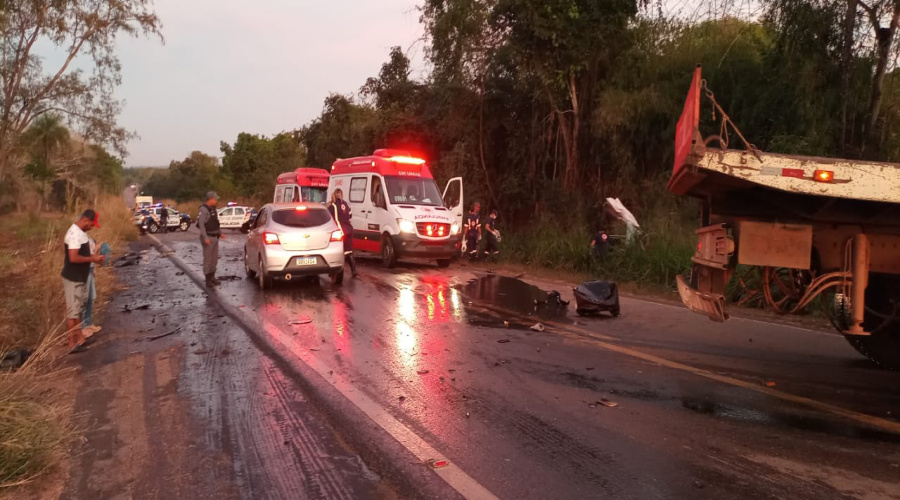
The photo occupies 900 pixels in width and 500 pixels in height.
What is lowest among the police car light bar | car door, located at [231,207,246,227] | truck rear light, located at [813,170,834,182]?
car door, located at [231,207,246,227]

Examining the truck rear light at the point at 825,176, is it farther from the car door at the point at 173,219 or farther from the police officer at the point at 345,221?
the car door at the point at 173,219

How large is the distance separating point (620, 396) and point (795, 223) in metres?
2.05

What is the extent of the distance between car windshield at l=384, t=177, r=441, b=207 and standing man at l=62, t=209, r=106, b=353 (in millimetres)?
8832

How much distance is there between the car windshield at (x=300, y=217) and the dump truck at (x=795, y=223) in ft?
26.3

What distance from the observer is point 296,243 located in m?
12.0

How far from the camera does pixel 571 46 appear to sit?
17.3 meters

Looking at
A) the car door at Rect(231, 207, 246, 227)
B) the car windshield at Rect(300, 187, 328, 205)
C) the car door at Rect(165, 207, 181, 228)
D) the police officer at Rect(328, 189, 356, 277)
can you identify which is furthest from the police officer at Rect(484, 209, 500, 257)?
the car door at Rect(165, 207, 181, 228)

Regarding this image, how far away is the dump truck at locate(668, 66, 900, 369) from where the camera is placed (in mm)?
4617

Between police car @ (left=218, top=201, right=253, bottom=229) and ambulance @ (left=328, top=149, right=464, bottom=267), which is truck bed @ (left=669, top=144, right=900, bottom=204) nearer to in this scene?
ambulance @ (left=328, top=149, right=464, bottom=267)

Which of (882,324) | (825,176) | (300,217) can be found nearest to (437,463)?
(825,176)

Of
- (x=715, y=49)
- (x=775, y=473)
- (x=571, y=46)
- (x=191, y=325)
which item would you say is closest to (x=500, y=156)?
(x=571, y=46)

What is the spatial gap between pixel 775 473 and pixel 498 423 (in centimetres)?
192

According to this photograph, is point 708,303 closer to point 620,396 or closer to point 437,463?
point 620,396

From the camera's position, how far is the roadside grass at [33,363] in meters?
4.13
